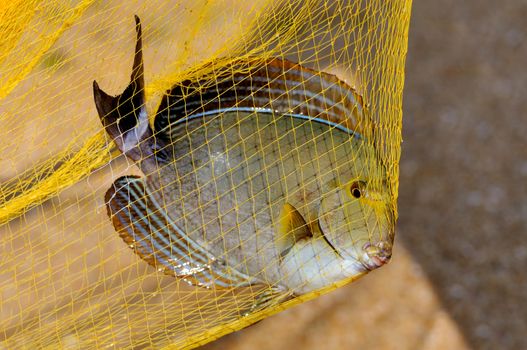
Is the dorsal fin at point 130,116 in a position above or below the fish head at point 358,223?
above

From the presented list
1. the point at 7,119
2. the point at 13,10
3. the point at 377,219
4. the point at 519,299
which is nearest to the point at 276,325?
the point at 377,219

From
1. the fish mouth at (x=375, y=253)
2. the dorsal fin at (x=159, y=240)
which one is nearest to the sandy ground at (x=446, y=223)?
the dorsal fin at (x=159, y=240)

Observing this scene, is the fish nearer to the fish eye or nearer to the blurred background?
the fish eye

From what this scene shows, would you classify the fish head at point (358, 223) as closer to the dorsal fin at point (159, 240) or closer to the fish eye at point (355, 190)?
the fish eye at point (355, 190)

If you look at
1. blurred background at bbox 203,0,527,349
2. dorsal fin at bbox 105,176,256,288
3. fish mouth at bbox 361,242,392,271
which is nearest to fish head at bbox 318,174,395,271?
fish mouth at bbox 361,242,392,271

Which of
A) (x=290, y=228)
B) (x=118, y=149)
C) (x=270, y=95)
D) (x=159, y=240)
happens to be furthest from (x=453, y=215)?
(x=118, y=149)

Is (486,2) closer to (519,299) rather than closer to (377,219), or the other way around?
(519,299)
